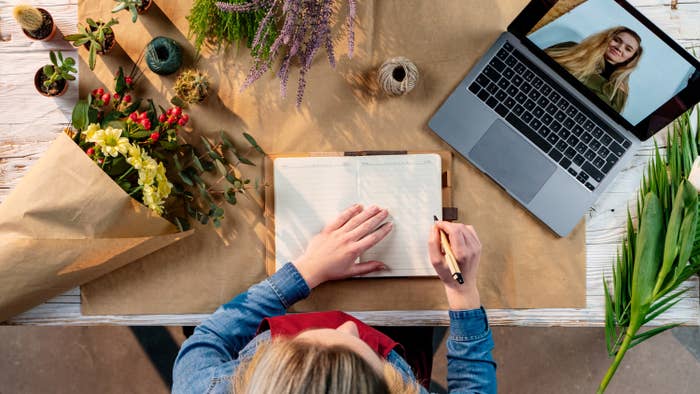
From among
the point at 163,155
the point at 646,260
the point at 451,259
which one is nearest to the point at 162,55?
the point at 163,155

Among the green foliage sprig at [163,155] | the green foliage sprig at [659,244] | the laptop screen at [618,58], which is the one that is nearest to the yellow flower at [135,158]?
the green foliage sprig at [163,155]

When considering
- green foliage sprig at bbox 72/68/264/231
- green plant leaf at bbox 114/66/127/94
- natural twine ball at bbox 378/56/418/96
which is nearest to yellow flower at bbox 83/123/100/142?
green foliage sprig at bbox 72/68/264/231

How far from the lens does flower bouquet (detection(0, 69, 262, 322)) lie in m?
0.76

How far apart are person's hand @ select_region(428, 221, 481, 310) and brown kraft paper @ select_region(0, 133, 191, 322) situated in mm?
500

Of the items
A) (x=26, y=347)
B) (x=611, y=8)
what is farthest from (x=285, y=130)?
(x=26, y=347)

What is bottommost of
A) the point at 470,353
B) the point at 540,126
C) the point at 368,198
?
the point at 470,353

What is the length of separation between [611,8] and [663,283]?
50 cm

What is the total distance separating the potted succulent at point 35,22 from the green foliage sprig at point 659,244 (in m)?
1.15

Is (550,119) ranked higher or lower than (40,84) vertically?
higher

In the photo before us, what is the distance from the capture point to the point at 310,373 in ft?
1.91

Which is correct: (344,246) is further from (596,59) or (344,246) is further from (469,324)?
(596,59)

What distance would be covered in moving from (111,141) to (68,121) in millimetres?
238

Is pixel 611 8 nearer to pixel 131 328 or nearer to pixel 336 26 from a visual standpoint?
pixel 336 26

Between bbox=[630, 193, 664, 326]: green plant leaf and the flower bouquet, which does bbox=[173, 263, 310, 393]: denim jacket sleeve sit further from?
bbox=[630, 193, 664, 326]: green plant leaf
